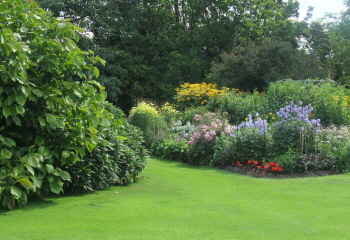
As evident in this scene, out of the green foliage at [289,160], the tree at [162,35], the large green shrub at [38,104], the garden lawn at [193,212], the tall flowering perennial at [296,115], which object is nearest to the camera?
the garden lawn at [193,212]

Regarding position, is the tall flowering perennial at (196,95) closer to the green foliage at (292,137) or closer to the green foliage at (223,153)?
the green foliage at (223,153)

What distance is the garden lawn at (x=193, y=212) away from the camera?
429 cm

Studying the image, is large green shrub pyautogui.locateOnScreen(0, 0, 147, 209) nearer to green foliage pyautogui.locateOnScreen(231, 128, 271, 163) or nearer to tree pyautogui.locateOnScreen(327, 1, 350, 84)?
green foliage pyautogui.locateOnScreen(231, 128, 271, 163)

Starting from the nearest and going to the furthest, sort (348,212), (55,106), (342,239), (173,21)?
(342,239) → (348,212) → (55,106) → (173,21)

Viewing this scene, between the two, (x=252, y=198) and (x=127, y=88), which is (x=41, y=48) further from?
(x=127, y=88)

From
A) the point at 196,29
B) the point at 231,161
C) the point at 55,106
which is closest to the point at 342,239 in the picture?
the point at 55,106

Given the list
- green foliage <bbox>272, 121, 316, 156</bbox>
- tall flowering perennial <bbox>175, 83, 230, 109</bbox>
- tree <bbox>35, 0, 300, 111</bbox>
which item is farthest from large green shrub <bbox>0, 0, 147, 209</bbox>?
tree <bbox>35, 0, 300, 111</bbox>

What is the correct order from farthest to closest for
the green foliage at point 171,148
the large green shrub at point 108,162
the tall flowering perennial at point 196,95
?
the tall flowering perennial at point 196,95
the green foliage at point 171,148
the large green shrub at point 108,162

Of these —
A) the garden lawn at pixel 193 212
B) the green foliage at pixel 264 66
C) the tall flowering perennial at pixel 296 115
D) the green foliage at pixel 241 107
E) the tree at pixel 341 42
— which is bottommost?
the garden lawn at pixel 193 212

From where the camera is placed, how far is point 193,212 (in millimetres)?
5273

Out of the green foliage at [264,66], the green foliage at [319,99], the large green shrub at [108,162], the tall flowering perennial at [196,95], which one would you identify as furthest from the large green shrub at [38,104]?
the green foliage at [264,66]

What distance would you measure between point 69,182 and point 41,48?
2.12 meters

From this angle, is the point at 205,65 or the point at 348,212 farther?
the point at 205,65

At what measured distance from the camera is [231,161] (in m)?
10.0
